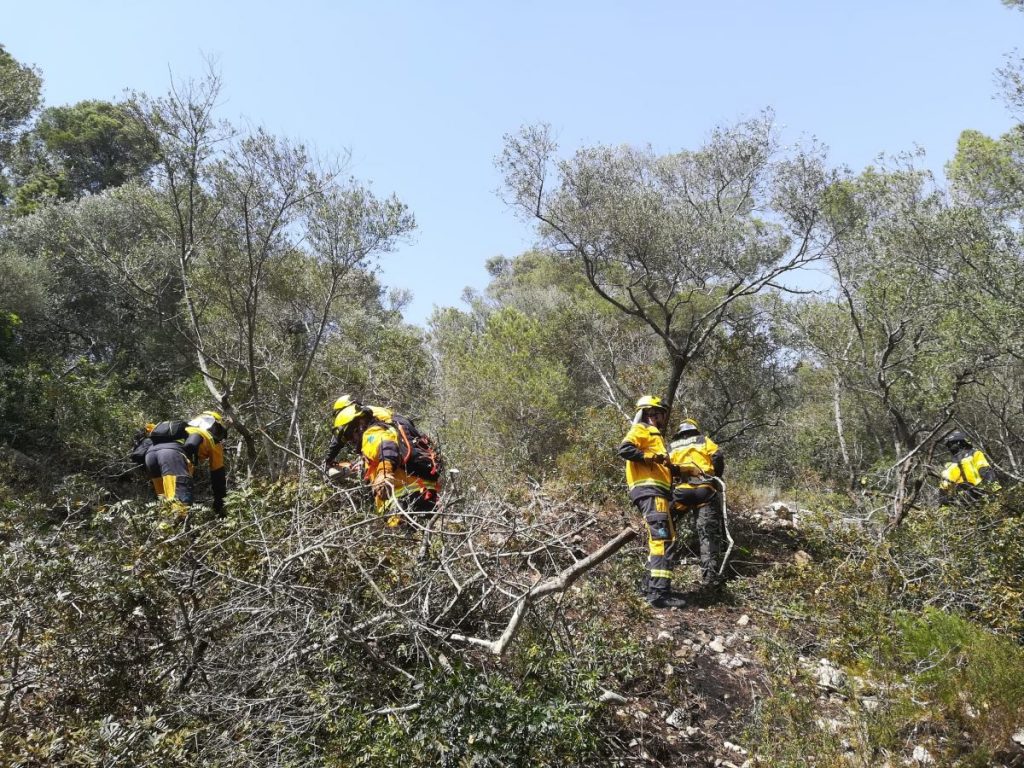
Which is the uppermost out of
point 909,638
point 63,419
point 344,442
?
point 63,419

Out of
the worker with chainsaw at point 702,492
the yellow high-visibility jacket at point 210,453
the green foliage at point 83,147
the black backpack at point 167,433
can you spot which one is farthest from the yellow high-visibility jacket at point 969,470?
the green foliage at point 83,147

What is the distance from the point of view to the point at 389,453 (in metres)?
5.38

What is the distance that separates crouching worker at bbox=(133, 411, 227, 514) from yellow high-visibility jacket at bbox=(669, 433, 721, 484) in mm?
3843

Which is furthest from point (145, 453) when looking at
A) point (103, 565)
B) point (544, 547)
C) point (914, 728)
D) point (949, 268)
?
point (949, 268)

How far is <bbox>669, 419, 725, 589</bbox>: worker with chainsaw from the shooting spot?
595cm

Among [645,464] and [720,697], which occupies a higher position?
[645,464]

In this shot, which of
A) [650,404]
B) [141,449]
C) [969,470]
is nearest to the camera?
[650,404]

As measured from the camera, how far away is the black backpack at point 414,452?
18.3ft

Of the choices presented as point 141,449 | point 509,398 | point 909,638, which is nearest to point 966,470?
point 909,638

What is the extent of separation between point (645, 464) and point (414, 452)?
1.91 m

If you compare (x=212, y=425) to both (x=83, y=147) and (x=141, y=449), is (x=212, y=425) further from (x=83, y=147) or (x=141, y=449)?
(x=83, y=147)

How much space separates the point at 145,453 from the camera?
5996mm

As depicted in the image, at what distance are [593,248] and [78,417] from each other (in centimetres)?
685

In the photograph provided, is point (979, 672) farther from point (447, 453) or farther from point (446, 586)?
point (447, 453)
